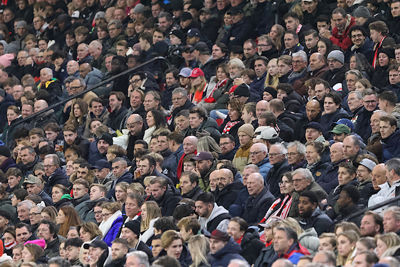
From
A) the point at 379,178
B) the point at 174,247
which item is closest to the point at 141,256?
the point at 174,247

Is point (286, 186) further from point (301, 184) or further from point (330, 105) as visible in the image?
point (330, 105)

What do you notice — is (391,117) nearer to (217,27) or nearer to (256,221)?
(256,221)

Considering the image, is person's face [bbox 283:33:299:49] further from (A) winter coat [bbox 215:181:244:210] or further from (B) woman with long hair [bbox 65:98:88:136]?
(A) winter coat [bbox 215:181:244:210]

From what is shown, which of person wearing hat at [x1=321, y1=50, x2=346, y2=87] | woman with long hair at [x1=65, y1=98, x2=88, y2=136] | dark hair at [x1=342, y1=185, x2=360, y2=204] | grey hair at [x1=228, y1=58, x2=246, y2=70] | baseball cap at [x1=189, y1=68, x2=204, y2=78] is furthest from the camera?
woman with long hair at [x1=65, y1=98, x2=88, y2=136]

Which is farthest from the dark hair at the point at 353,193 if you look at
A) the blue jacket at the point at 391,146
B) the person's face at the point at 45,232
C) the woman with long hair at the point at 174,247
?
the person's face at the point at 45,232

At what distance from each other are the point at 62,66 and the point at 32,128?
2.28 m

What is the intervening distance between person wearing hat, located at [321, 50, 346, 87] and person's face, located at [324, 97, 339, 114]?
120 centimetres

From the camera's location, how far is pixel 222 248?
41.3 ft

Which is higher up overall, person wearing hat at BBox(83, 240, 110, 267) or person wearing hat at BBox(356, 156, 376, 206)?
person wearing hat at BBox(356, 156, 376, 206)

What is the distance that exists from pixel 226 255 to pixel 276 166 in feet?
8.47

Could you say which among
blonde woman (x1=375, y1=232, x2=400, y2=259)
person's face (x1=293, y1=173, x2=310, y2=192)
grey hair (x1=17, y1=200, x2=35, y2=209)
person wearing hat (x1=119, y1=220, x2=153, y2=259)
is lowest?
grey hair (x1=17, y1=200, x2=35, y2=209)

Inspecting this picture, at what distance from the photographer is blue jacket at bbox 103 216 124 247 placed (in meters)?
14.8

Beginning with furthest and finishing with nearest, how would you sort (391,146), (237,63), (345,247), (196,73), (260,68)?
(196,73) → (237,63) → (260,68) → (391,146) → (345,247)

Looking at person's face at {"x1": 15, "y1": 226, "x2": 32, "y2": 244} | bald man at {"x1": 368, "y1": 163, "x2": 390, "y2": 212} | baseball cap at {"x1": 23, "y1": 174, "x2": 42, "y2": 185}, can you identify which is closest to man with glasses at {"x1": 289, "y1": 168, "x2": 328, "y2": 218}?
bald man at {"x1": 368, "y1": 163, "x2": 390, "y2": 212}
